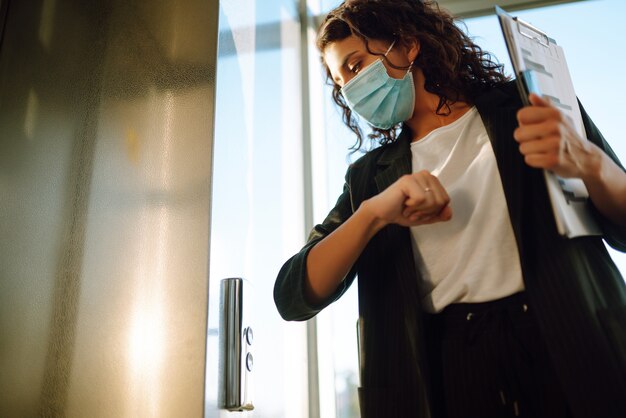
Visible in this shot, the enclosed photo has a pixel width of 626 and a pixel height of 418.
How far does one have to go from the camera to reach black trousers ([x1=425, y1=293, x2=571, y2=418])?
78 cm

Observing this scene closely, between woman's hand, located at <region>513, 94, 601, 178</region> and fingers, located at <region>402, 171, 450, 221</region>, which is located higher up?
woman's hand, located at <region>513, 94, 601, 178</region>

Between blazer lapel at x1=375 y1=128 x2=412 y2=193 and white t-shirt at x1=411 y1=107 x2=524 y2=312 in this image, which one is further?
blazer lapel at x1=375 y1=128 x2=412 y2=193

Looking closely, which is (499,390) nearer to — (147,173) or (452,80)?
(452,80)

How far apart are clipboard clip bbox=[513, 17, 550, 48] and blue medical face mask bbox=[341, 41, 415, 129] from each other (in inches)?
10.8

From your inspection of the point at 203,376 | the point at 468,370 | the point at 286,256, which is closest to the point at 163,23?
the point at 286,256

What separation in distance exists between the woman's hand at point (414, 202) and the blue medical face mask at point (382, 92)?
32 centimetres

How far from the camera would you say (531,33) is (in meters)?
0.86

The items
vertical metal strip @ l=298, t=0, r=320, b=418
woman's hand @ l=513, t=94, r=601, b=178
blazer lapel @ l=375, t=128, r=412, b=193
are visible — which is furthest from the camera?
vertical metal strip @ l=298, t=0, r=320, b=418

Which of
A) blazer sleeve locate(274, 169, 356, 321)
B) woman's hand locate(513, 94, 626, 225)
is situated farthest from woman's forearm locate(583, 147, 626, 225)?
blazer sleeve locate(274, 169, 356, 321)

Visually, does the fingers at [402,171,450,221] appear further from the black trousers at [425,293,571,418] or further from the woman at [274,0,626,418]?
the black trousers at [425,293,571,418]

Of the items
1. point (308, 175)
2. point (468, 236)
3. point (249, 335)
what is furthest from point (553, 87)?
point (308, 175)

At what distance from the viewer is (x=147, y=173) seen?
3.81 feet

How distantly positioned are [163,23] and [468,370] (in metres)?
0.93

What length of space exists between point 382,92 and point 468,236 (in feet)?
1.13
